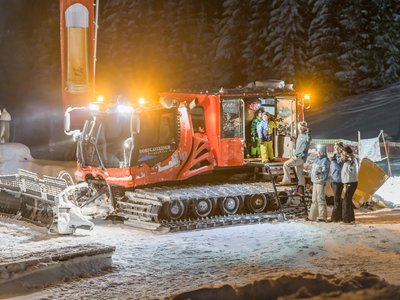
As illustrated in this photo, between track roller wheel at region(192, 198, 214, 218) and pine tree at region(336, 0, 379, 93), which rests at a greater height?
pine tree at region(336, 0, 379, 93)

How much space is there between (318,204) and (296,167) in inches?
53.1

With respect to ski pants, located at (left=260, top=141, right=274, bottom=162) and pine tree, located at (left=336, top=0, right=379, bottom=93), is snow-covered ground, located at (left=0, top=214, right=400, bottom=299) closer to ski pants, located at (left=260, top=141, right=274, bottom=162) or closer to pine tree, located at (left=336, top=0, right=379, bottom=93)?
ski pants, located at (left=260, top=141, right=274, bottom=162)

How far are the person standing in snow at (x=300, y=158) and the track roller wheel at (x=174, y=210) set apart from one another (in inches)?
107

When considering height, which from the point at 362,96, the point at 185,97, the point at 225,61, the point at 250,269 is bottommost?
the point at 250,269

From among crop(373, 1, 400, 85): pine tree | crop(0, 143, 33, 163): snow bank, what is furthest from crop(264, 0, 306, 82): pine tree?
crop(0, 143, 33, 163): snow bank

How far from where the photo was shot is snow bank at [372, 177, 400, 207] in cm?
1758

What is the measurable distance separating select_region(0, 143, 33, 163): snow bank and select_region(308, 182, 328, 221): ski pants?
1276 cm

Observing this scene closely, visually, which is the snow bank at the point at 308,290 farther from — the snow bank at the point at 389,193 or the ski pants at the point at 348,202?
the snow bank at the point at 389,193

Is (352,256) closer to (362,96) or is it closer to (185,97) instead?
(185,97)

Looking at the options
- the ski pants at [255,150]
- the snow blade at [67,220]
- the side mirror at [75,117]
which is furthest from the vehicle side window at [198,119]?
the snow blade at [67,220]

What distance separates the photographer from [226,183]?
1583cm

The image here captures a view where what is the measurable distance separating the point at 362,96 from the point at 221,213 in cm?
3258

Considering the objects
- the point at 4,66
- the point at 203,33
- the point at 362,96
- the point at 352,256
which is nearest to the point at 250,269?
the point at 352,256

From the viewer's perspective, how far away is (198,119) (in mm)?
15727
